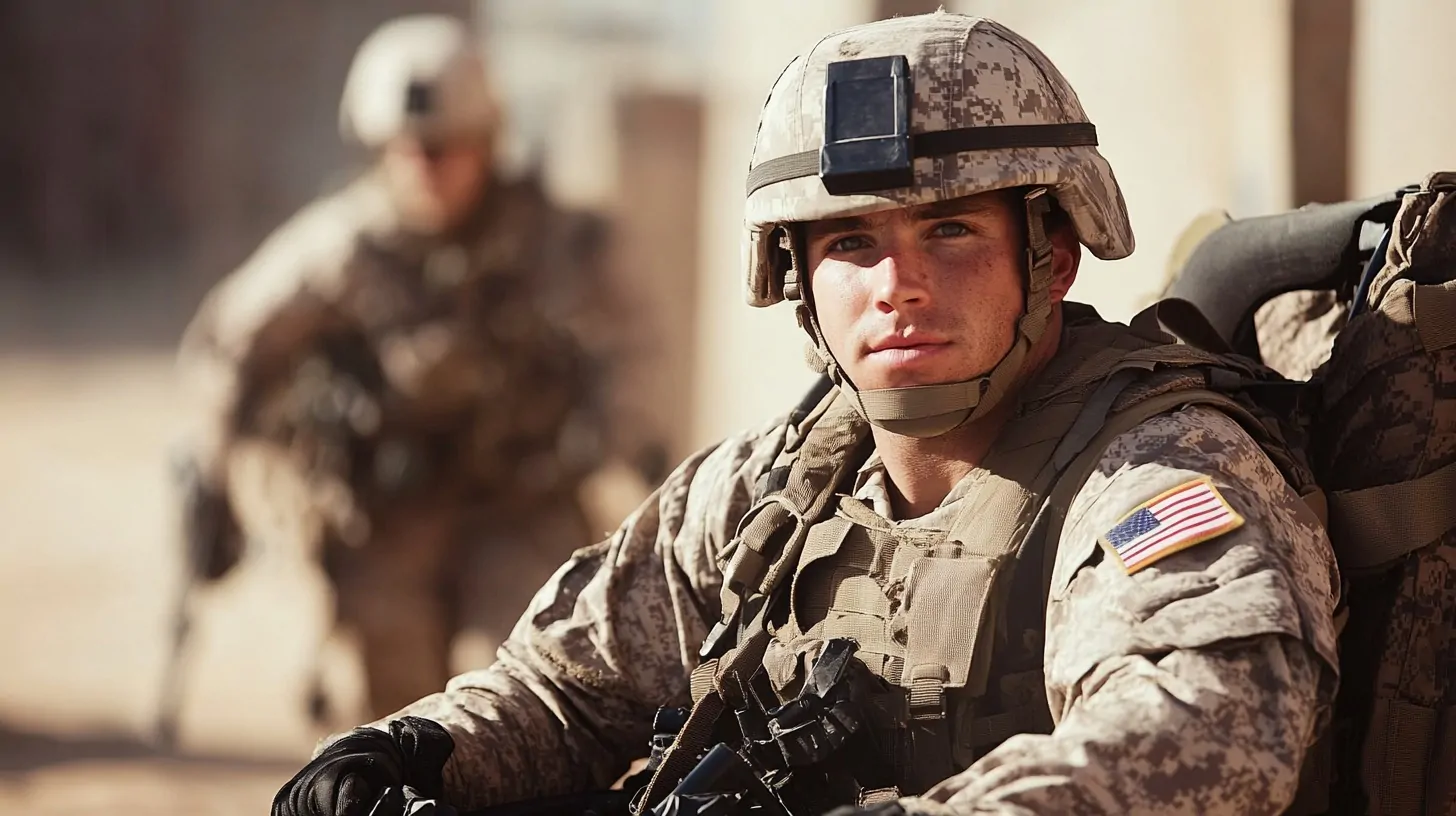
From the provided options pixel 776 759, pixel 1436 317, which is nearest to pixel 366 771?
pixel 776 759

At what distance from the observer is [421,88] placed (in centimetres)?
756

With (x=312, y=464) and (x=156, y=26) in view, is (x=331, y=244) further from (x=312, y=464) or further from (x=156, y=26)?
(x=156, y=26)

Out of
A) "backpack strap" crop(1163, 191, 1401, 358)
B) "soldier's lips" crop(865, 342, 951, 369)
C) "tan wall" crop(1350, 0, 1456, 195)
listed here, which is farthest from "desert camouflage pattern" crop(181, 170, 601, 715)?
"soldier's lips" crop(865, 342, 951, 369)

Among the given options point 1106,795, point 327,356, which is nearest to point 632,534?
point 1106,795

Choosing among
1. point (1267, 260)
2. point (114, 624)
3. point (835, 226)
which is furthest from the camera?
point (114, 624)

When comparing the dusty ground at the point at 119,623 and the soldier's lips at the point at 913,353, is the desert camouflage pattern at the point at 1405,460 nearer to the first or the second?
the soldier's lips at the point at 913,353

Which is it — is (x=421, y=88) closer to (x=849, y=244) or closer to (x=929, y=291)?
(x=849, y=244)

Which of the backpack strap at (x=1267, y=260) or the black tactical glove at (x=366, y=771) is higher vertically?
the backpack strap at (x=1267, y=260)

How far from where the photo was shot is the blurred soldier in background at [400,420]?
6590 mm

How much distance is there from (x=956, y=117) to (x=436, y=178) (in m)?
5.09

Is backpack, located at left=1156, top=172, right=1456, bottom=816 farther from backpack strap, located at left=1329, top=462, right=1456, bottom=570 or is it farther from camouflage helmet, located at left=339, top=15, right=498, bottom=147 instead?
camouflage helmet, located at left=339, top=15, right=498, bottom=147

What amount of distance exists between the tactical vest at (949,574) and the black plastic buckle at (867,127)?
40cm

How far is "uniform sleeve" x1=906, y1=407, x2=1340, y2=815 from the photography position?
6.15ft

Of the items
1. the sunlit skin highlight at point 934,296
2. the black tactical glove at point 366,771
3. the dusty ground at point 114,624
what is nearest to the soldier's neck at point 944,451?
the sunlit skin highlight at point 934,296
